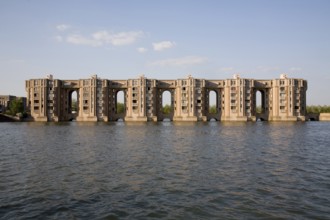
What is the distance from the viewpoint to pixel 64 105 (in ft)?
490

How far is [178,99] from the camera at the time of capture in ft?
467

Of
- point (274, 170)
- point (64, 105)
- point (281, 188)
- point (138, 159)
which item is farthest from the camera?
point (64, 105)

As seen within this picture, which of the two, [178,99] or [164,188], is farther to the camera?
[178,99]

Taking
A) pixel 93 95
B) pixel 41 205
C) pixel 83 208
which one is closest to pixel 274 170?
pixel 83 208

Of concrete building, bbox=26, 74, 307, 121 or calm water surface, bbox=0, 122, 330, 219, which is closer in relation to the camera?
calm water surface, bbox=0, 122, 330, 219

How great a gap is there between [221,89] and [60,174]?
132326 millimetres

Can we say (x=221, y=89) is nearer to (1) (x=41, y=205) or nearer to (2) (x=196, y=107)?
(2) (x=196, y=107)

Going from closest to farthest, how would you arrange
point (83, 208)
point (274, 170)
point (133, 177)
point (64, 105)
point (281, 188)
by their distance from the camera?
point (83, 208) → point (281, 188) → point (133, 177) → point (274, 170) → point (64, 105)

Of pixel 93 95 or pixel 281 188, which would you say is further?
pixel 93 95

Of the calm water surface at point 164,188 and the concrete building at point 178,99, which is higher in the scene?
the concrete building at point 178,99

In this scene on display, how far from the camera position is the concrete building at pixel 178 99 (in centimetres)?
14038

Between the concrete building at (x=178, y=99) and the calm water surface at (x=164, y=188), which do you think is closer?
the calm water surface at (x=164, y=188)

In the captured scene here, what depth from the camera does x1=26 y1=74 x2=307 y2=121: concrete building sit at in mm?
140375

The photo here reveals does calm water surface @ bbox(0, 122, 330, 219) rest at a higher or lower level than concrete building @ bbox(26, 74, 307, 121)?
lower
